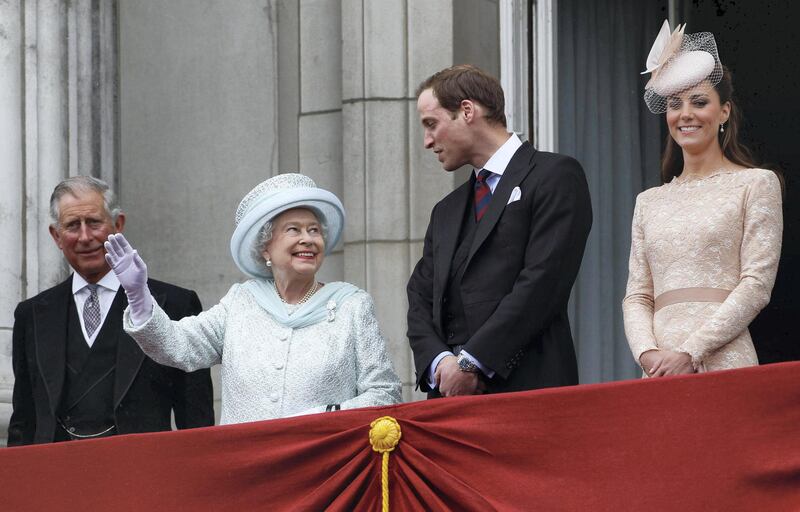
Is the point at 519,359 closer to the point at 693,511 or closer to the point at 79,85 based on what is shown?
the point at 693,511

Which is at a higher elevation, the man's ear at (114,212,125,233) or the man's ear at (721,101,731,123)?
the man's ear at (721,101,731,123)

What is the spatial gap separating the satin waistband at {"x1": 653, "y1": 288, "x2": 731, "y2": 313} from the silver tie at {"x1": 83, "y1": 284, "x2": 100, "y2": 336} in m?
2.07

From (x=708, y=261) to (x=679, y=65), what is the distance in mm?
672

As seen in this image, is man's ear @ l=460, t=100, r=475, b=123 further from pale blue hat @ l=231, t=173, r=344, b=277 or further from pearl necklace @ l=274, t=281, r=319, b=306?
pearl necklace @ l=274, t=281, r=319, b=306

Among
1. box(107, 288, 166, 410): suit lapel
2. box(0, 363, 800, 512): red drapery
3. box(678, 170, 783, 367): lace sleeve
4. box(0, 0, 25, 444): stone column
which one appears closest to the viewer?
box(0, 363, 800, 512): red drapery

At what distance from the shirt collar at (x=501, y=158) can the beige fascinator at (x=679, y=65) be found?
49 centimetres

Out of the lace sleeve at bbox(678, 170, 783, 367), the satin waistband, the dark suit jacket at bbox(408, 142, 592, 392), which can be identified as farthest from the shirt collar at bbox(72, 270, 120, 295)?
the lace sleeve at bbox(678, 170, 783, 367)

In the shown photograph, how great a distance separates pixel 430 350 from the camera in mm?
5152

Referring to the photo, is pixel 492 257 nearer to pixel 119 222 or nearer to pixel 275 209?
pixel 275 209

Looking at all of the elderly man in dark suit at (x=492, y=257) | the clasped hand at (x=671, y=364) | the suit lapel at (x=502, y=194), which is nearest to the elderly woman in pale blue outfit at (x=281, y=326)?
the elderly man in dark suit at (x=492, y=257)

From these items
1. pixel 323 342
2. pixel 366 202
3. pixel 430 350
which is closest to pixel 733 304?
pixel 430 350

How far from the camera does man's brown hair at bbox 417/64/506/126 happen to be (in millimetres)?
5352

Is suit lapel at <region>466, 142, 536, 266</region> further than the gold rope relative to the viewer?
Yes

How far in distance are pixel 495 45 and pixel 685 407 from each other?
3.42 m
